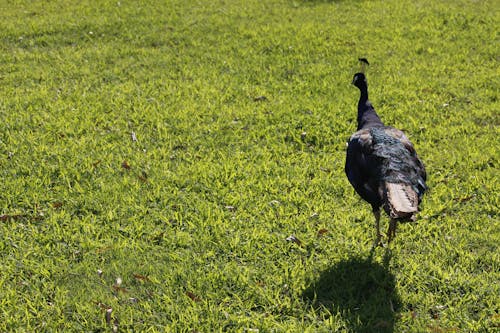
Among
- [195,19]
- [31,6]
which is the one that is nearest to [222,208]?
[195,19]

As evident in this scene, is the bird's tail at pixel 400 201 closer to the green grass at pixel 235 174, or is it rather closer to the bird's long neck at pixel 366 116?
the green grass at pixel 235 174

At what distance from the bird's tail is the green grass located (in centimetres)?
92

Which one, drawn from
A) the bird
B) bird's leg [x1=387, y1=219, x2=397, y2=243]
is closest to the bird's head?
the bird

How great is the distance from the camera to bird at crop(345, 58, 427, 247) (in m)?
4.25

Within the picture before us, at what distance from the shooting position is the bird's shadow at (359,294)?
14.4 ft

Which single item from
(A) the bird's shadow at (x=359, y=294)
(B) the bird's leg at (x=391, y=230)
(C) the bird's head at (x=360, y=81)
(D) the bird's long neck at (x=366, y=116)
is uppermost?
(C) the bird's head at (x=360, y=81)

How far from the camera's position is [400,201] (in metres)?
4.21

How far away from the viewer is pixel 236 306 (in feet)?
15.0

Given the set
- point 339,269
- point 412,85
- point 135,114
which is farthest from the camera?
point 412,85

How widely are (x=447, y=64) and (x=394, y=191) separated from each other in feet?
19.1

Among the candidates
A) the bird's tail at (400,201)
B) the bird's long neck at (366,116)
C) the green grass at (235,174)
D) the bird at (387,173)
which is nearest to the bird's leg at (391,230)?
the bird at (387,173)

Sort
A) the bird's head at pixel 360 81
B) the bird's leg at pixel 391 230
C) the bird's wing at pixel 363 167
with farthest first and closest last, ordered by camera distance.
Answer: the bird's head at pixel 360 81 → the bird's leg at pixel 391 230 → the bird's wing at pixel 363 167

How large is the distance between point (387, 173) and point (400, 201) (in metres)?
0.44

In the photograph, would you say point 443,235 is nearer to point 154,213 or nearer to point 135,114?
point 154,213
